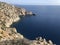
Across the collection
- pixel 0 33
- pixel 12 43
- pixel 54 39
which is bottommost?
pixel 54 39

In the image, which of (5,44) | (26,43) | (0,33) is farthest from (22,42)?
(0,33)

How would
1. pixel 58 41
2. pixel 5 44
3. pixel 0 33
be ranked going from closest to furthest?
pixel 5 44, pixel 0 33, pixel 58 41

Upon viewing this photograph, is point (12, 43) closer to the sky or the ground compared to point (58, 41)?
closer to the sky

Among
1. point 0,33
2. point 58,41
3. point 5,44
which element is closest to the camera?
point 5,44

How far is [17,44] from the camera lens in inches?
1176

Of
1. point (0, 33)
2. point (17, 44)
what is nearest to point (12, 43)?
point (17, 44)

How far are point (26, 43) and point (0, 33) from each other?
36599 millimetres

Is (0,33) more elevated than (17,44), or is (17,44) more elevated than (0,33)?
(17,44)

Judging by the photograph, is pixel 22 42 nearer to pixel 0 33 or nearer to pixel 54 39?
pixel 0 33

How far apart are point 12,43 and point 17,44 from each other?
1.33 metres

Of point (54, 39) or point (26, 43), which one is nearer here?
point (26, 43)

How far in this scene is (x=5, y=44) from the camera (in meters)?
29.9

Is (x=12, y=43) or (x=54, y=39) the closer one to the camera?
(x=12, y=43)

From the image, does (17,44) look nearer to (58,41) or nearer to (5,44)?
(5,44)
